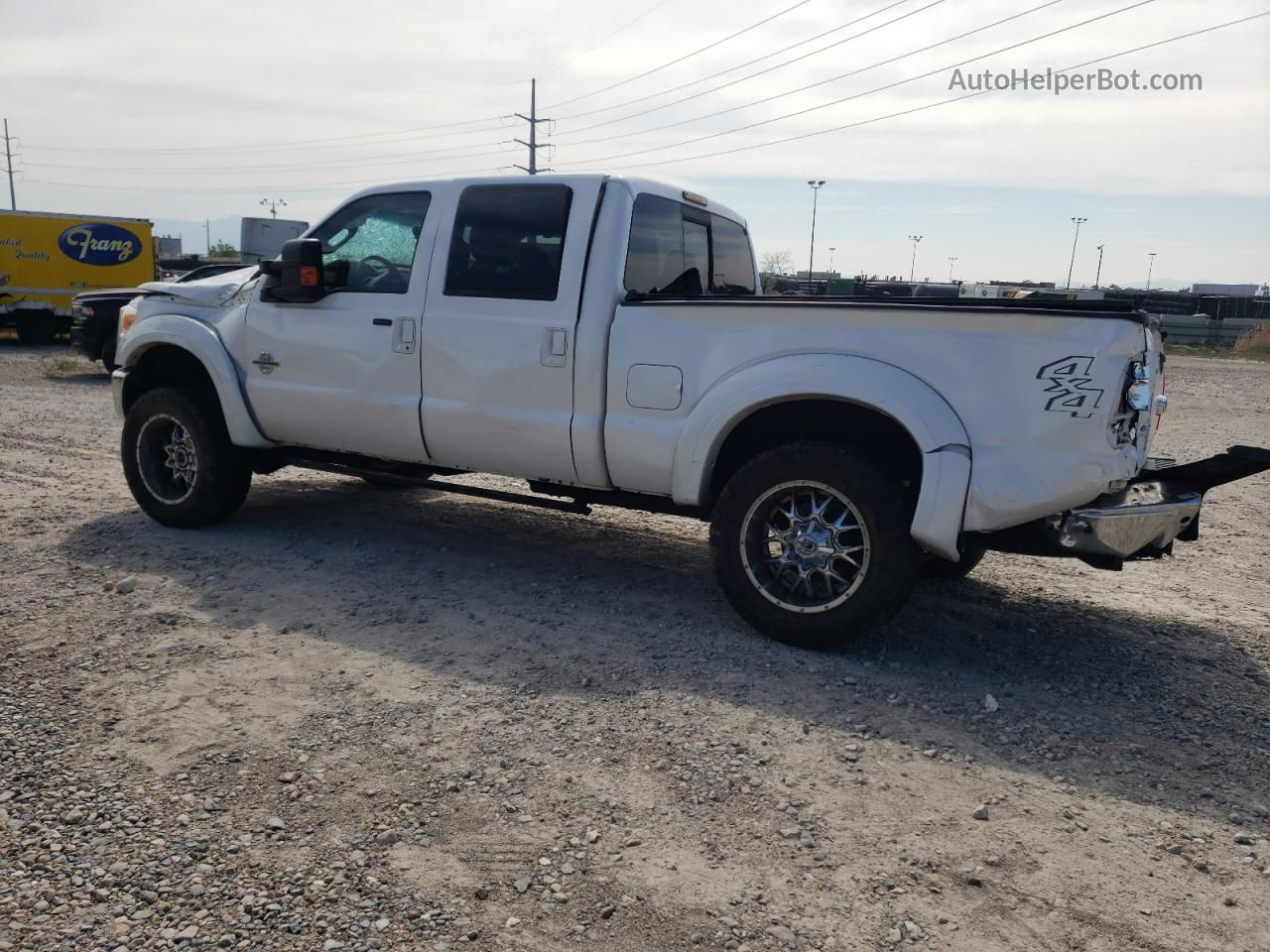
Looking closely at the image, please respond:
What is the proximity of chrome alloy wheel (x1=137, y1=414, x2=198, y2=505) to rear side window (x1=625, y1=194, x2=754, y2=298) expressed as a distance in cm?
312

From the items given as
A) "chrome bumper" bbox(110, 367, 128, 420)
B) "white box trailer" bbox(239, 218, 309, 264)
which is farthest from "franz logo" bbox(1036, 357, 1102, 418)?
"white box trailer" bbox(239, 218, 309, 264)

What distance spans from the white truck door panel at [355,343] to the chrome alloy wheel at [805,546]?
203 centimetres

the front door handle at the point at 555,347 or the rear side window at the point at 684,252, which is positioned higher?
the rear side window at the point at 684,252

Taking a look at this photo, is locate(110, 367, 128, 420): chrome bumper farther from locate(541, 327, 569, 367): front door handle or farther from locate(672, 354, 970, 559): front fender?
locate(672, 354, 970, 559): front fender

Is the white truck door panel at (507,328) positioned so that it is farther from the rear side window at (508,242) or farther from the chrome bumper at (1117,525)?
the chrome bumper at (1117,525)

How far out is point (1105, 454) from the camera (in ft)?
12.4

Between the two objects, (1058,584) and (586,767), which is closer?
(586,767)

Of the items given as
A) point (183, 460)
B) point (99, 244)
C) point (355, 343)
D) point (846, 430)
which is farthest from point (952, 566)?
point (99, 244)

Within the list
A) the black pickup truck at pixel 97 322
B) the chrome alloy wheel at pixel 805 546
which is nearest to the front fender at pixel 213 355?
the chrome alloy wheel at pixel 805 546

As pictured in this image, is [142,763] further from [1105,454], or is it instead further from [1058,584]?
[1058,584]

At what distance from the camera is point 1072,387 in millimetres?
3771

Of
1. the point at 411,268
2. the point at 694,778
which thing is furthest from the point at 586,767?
the point at 411,268

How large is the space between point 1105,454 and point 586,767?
2280 millimetres

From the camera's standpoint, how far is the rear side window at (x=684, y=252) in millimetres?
5074
